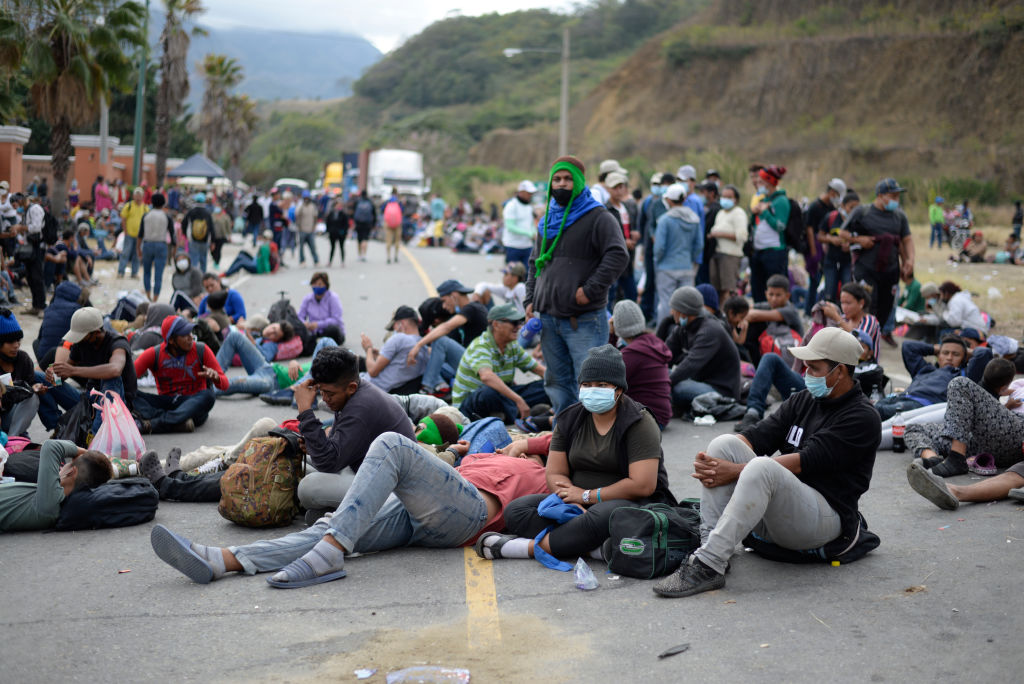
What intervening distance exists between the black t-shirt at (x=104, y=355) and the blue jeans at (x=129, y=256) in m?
14.7

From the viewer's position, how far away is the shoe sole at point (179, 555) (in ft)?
18.4

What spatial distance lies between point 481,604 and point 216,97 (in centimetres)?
7351

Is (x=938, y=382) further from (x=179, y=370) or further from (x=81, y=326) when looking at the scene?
(x=81, y=326)

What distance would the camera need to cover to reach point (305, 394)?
6.54m

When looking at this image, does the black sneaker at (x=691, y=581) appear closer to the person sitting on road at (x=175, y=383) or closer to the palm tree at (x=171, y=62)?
the person sitting on road at (x=175, y=383)

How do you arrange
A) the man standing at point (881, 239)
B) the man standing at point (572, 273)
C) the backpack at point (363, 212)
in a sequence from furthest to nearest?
the backpack at point (363, 212), the man standing at point (881, 239), the man standing at point (572, 273)

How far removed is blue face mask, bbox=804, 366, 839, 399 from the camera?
222 inches

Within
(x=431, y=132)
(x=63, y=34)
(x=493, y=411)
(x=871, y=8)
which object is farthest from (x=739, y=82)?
(x=493, y=411)

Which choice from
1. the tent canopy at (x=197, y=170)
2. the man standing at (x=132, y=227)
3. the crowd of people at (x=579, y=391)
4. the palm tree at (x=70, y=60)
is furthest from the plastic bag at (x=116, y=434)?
the tent canopy at (x=197, y=170)

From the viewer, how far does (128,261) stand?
76.9 feet

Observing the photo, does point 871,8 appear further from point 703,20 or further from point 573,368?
point 573,368

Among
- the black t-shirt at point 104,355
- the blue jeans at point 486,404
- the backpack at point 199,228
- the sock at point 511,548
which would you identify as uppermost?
the backpack at point 199,228

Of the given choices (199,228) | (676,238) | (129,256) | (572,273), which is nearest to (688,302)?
(572,273)

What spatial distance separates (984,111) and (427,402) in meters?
49.4
